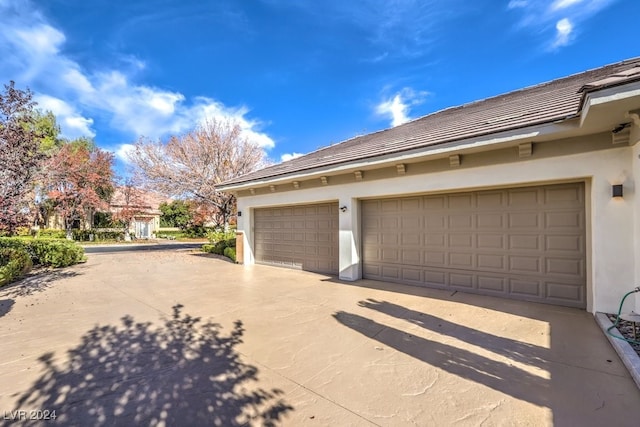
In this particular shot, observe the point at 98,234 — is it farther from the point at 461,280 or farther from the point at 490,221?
the point at 490,221

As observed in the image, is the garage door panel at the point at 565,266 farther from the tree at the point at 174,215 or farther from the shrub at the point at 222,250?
the tree at the point at 174,215

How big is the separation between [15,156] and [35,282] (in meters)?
4.22

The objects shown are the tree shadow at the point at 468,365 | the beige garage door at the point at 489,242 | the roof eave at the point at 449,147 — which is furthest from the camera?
the beige garage door at the point at 489,242

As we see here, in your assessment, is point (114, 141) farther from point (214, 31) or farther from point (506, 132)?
point (506, 132)

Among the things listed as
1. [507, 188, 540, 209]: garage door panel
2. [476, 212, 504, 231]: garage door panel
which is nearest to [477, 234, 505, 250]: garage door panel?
[476, 212, 504, 231]: garage door panel

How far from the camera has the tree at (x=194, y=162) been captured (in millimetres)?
17344

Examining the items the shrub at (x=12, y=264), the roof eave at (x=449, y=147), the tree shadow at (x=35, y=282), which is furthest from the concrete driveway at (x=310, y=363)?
the roof eave at (x=449, y=147)

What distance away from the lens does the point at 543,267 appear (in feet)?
17.5

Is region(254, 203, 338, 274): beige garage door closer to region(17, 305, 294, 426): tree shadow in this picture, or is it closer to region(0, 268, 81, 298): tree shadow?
region(17, 305, 294, 426): tree shadow

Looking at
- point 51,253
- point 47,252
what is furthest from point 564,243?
point 47,252

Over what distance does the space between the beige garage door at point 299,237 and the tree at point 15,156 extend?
6.50 m

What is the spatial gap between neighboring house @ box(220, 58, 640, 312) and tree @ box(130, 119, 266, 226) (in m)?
10.5

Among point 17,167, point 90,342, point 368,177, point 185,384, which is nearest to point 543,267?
point 368,177

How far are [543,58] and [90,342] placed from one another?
12.9m
